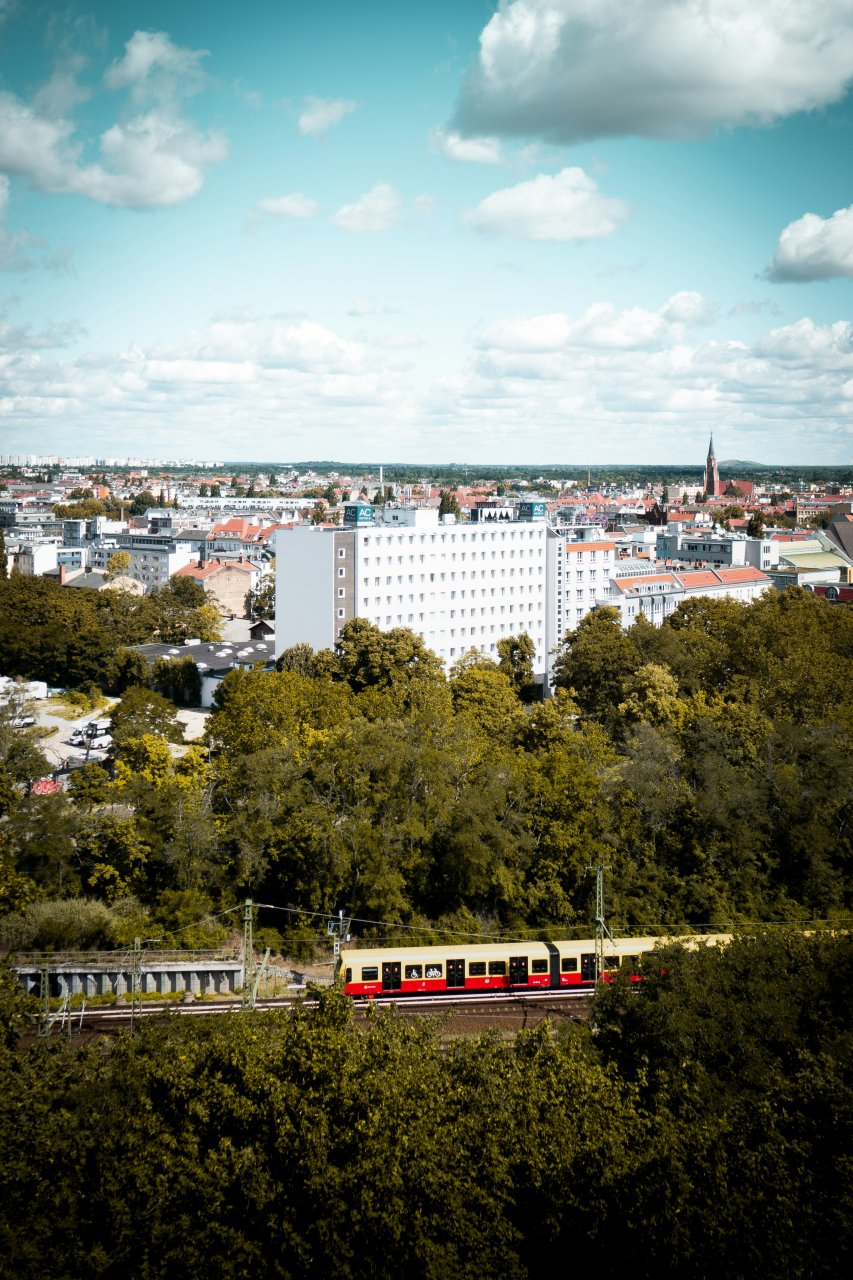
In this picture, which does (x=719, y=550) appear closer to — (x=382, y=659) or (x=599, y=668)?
(x=599, y=668)

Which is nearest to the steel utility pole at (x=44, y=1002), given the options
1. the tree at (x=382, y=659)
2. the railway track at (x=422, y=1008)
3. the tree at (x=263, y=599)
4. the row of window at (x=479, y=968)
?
the railway track at (x=422, y=1008)

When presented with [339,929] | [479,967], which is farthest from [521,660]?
[479,967]

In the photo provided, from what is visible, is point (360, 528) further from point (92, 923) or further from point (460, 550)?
point (92, 923)

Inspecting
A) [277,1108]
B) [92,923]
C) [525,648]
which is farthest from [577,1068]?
[525,648]

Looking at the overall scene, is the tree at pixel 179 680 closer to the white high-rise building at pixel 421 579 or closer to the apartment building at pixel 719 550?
the white high-rise building at pixel 421 579

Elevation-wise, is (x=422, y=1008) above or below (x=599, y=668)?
below

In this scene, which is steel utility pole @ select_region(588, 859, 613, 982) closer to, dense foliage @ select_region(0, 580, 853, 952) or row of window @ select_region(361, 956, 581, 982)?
row of window @ select_region(361, 956, 581, 982)

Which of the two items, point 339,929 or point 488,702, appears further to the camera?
point 488,702
